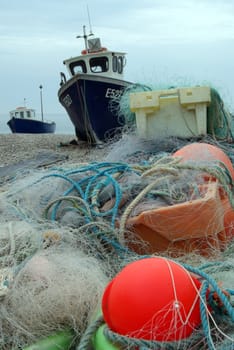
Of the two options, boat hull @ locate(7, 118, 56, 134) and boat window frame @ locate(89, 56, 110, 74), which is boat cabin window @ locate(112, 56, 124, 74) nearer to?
boat window frame @ locate(89, 56, 110, 74)

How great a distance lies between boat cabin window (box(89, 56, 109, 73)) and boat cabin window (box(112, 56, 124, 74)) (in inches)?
8.3

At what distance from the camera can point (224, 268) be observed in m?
2.32

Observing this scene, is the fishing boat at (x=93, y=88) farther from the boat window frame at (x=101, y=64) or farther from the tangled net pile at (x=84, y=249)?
the tangled net pile at (x=84, y=249)

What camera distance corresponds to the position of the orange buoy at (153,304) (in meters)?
1.78

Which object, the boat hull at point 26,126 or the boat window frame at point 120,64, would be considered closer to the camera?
the boat window frame at point 120,64

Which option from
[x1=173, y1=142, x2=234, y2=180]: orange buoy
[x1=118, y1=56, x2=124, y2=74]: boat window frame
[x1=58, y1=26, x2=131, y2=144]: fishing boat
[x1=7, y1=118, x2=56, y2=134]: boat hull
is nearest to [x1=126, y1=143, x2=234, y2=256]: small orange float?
[x1=173, y1=142, x2=234, y2=180]: orange buoy

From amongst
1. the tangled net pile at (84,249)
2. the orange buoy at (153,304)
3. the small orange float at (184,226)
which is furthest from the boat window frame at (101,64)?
the orange buoy at (153,304)

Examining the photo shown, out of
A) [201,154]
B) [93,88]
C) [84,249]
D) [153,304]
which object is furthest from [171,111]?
[93,88]

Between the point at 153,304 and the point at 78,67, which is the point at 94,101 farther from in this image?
the point at 153,304

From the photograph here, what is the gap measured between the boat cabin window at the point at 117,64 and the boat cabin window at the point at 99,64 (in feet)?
0.69

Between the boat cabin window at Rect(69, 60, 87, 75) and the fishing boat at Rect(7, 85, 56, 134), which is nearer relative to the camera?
the boat cabin window at Rect(69, 60, 87, 75)

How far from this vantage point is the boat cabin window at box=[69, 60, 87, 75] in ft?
50.2

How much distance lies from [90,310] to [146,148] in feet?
8.88

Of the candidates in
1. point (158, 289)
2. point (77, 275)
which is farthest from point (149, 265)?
point (77, 275)
